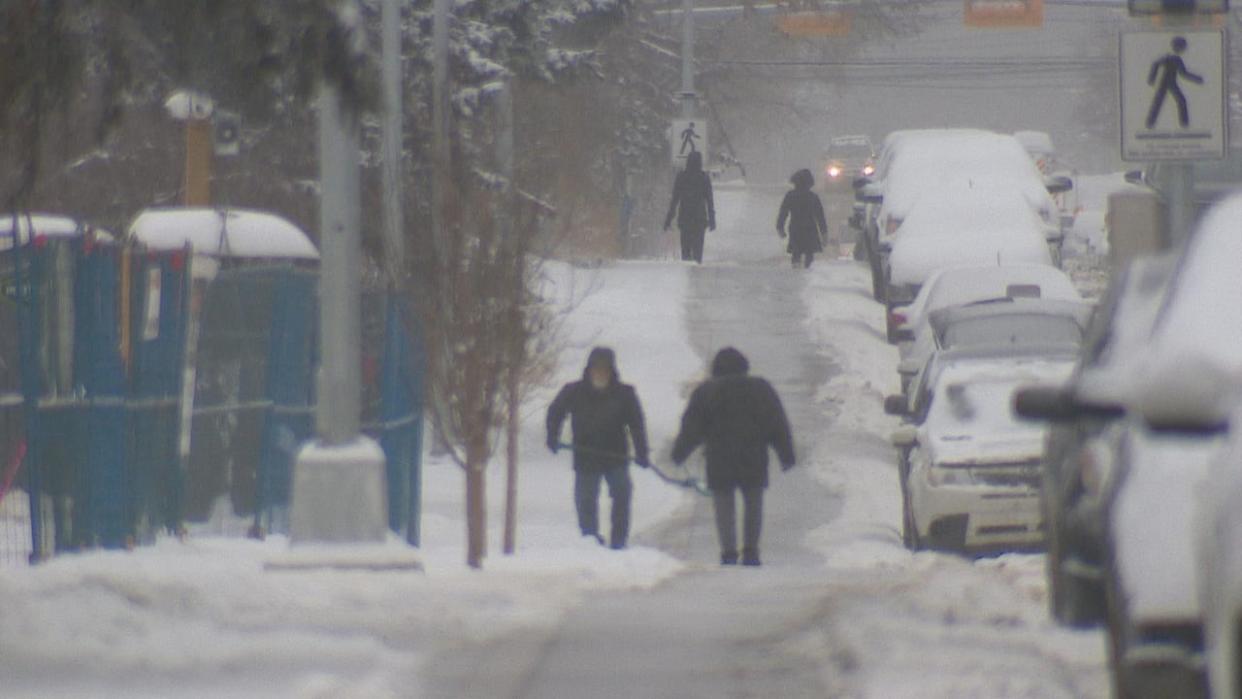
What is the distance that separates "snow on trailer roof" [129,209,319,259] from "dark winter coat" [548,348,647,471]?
3.76 m

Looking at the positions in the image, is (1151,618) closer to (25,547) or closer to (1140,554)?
(1140,554)

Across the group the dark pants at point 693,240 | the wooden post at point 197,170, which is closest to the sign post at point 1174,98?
the wooden post at point 197,170

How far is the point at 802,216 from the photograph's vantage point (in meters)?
32.9

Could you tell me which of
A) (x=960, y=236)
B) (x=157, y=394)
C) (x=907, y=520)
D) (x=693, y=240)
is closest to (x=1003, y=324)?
(x=907, y=520)

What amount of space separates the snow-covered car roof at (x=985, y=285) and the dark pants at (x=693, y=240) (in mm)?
11756

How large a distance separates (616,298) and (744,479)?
13977 millimetres

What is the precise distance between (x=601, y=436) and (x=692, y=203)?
1891cm

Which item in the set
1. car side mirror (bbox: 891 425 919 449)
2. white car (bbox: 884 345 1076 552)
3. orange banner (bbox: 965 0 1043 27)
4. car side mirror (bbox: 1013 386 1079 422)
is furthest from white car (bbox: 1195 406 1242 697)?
orange banner (bbox: 965 0 1043 27)

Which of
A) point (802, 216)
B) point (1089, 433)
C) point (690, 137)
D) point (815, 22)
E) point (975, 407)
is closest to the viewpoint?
point (1089, 433)

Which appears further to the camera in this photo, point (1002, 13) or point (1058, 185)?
point (1002, 13)

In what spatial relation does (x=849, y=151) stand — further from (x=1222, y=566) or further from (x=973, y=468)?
(x=1222, y=566)

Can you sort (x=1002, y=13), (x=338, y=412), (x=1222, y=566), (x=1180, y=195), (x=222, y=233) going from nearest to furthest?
(x=1222, y=566) → (x=338, y=412) → (x=1180, y=195) → (x=222, y=233) → (x=1002, y=13)

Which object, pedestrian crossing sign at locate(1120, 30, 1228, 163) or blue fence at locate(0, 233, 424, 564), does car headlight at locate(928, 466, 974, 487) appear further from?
pedestrian crossing sign at locate(1120, 30, 1228, 163)

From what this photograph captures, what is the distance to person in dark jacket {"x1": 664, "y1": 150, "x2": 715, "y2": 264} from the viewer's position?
109ft
